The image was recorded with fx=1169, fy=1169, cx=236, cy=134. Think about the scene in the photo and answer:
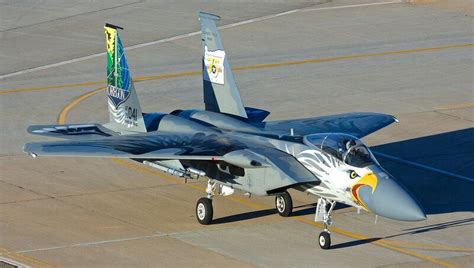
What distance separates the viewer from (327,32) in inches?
1993

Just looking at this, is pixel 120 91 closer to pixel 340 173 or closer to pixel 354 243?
pixel 340 173

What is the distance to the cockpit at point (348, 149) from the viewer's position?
1053 inches

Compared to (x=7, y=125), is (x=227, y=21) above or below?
above

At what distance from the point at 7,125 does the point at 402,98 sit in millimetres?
13740

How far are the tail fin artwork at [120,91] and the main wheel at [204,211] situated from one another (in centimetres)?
311

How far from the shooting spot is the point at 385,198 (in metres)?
26.0

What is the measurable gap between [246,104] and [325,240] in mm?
14174

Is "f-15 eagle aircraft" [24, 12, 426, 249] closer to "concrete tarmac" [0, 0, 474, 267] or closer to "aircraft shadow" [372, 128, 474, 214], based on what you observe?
"concrete tarmac" [0, 0, 474, 267]

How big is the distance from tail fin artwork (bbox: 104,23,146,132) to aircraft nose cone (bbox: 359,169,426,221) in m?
7.11

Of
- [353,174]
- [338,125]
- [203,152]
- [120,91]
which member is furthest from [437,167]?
[120,91]

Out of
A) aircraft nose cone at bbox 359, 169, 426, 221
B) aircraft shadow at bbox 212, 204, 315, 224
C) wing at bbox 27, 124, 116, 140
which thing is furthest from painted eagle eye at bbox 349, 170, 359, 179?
wing at bbox 27, 124, 116, 140

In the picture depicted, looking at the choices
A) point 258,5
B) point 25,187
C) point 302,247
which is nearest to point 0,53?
point 258,5

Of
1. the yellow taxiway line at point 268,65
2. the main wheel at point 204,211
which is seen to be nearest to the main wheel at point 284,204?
the main wheel at point 204,211

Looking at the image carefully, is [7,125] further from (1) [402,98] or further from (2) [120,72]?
(1) [402,98]
